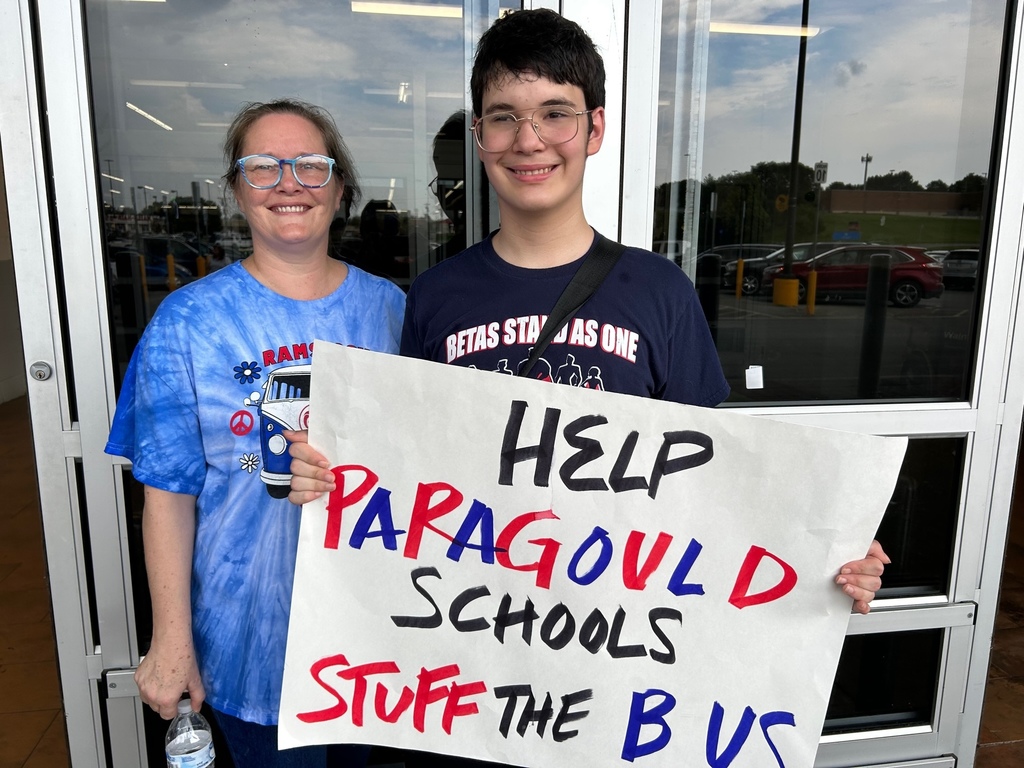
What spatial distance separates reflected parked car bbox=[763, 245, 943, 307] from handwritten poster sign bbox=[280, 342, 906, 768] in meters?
1.33

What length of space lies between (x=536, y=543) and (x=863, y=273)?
1776 mm

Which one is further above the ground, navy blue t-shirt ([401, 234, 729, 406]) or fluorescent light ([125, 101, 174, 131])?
fluorescent light ([125, 101, 174, 131])

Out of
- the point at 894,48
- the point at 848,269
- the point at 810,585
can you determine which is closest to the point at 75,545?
the point at 810,585

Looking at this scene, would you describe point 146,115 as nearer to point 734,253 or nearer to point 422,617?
point 422,617

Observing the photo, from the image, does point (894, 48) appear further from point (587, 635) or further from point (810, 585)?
point (587, 635)

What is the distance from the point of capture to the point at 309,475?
1309 millimetres

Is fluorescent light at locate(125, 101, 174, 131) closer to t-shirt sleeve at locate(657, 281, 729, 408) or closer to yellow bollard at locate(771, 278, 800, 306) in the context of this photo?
t-shirt sleeve at locate(657, 281, 729, 408)

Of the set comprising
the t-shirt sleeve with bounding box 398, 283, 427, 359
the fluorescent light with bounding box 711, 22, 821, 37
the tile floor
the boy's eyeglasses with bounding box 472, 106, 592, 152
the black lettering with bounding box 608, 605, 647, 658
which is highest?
the fluorescent light with bounding box 711, 22, 821, 37

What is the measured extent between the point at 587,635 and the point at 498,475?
0.34 metres

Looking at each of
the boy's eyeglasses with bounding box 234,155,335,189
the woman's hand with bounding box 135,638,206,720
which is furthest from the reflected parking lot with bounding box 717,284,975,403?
the woman's hand with bounding box 135,638,206,720

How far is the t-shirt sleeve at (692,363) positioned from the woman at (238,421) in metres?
0.65

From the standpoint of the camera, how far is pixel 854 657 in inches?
105

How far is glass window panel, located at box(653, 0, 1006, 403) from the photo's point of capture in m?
2.25

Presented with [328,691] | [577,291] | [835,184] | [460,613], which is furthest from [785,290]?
[328,691]
